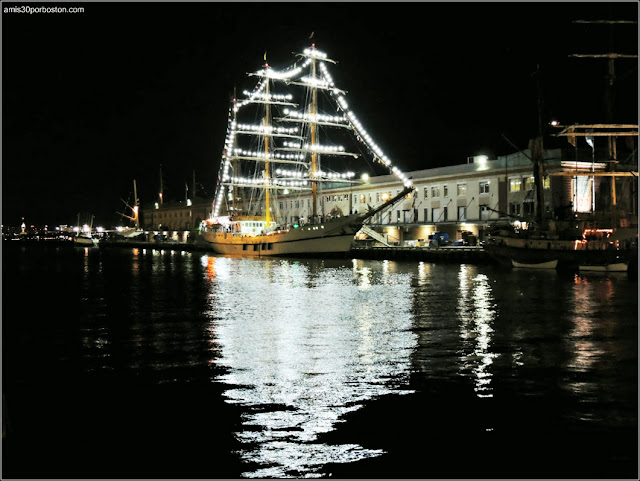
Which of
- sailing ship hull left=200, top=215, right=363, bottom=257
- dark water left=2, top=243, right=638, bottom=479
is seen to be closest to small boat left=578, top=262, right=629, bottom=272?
dark water left=2, top=243, right=638, bottom=479

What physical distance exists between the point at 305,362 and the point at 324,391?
2527mm

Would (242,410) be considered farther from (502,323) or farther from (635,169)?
(635,169)

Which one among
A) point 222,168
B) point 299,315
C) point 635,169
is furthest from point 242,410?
point 222,168

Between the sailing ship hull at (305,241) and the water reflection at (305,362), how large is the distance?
1451 inches

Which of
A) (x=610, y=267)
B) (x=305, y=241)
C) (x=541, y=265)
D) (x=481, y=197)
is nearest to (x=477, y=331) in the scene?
(x=610, y=267)

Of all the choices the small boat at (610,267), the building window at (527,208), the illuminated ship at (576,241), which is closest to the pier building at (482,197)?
the building window at (527,208)

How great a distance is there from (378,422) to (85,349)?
8.88 metres

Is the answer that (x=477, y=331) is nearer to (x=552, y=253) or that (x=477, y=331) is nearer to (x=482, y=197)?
(x=552, y=253)

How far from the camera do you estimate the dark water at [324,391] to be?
27.2ft

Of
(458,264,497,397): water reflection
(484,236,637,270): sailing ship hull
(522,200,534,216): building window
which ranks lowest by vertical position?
(458,264,497,397): water reflection

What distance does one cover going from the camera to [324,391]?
11320 millimetres

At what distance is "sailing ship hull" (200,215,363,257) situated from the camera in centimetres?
6581

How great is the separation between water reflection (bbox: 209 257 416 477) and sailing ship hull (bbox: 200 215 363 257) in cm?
3685

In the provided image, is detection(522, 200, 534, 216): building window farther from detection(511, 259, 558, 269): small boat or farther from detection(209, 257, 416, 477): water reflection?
detection(209, 257, 416, 477): water reflection
